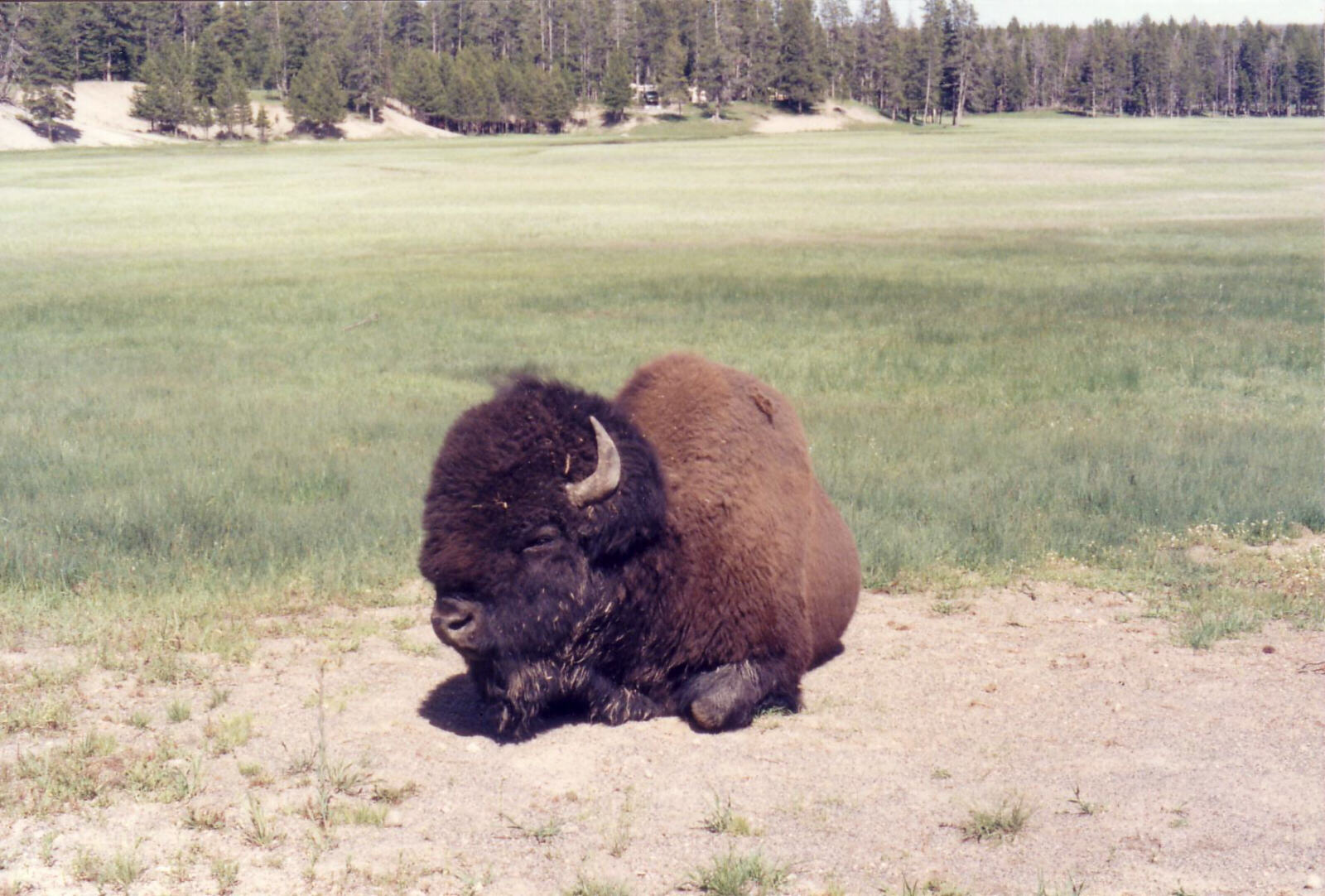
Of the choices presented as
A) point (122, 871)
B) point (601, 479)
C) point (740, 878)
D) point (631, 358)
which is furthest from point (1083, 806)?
point (631, 358)

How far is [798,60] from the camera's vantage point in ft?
464

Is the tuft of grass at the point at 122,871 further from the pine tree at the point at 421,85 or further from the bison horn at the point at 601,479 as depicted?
the pine tree at the point at 421,85

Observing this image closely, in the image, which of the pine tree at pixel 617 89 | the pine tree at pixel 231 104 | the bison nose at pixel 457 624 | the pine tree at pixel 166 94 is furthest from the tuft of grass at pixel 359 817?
the pine tree at pixel 617 89

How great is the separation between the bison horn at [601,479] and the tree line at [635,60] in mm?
105474

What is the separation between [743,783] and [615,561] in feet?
3.65

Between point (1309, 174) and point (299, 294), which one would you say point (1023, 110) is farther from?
point (299, 294)

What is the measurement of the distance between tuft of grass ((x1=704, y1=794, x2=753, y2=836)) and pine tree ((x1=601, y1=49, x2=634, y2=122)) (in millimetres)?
132186

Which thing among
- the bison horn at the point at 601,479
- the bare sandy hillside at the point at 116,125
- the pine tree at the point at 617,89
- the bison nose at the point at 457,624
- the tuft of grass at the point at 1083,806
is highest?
the pine tree at the point at 617,89

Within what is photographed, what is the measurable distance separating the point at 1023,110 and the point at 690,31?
55.8m

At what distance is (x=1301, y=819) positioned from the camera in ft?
15.6

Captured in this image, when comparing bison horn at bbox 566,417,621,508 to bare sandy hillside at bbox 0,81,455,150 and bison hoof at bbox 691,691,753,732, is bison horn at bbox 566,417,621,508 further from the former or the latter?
bare sandy hillside at bbox 0,81,455,150

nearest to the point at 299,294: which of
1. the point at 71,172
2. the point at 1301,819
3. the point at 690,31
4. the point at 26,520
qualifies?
the point at 26,520

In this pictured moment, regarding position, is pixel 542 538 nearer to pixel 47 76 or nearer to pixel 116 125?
pixel 47 76

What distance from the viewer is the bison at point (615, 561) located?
5406mm
